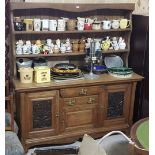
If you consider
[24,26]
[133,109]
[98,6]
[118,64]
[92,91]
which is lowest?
[133,109]

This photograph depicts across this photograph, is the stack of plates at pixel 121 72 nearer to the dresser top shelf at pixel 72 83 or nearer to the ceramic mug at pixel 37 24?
the dresser top shelf at pixel 72 83

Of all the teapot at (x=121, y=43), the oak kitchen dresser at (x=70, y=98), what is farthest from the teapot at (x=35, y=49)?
the teapot at (x=121, y=43)

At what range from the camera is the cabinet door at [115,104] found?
2.91 metres

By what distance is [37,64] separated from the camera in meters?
2.80

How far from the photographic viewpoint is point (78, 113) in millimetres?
2824

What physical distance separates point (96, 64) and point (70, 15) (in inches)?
24.1

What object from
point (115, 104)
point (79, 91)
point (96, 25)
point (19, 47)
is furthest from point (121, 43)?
point (19, 47)

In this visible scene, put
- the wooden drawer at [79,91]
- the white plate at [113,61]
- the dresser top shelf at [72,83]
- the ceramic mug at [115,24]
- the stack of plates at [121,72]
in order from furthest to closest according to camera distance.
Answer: the white plate at [113,61] < the ceramic mug at [115,24] < the stack of plates at [121,72] < the wooden drawer at [79,91] < the dresser top shelf at [72,83]

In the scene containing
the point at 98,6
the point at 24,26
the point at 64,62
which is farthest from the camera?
the point at 64,62

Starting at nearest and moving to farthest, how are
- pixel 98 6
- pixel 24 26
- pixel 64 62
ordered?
pixel 24 26
pixel 98 6
pixel 64 62

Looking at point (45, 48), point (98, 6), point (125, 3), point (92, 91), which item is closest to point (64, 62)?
point (45, 48)

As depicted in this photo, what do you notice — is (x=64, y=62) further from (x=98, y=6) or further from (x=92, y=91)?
(x=98, y=6)

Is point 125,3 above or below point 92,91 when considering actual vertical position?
above

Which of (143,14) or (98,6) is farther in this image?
(143,14)
